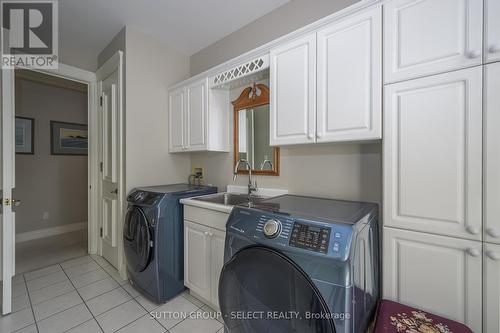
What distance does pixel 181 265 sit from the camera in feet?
6.26

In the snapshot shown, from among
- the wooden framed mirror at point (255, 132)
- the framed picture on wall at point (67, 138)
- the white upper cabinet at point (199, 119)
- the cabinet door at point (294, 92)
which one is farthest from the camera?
the framed picture on wall at point (67, 138)

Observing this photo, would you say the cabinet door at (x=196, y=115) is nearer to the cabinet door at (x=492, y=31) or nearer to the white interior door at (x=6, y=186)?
the white interior door at (x=6, y=186)

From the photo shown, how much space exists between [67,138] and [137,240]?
311 centimetres

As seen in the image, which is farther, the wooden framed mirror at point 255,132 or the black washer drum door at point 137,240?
the wooden framed mirror at point 255,132

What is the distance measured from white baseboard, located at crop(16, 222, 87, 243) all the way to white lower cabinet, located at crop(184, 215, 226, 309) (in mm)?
3230

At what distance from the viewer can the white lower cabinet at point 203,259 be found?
1.58 meters

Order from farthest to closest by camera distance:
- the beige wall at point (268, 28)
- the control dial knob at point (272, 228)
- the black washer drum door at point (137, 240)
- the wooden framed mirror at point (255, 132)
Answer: the wooden framed mirror at point (255, 132), the black washer drum door at point (137, 240), the beige wall at point (268, 28), the control dial knob at point (272, 228)

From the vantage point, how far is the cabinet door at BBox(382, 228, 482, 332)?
2.89 feet

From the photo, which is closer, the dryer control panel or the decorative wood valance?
the dryer control panel

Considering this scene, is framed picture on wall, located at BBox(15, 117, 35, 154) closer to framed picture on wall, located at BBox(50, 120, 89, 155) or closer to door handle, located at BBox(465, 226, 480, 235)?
framed picture on wall, located at BBox(50, 120, 89, 155)

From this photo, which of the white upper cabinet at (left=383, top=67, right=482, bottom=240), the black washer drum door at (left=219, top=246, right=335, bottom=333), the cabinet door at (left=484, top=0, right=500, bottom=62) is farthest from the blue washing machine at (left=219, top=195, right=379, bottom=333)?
the cabinet door at (left=484, top=0, right=500, bottom=62)

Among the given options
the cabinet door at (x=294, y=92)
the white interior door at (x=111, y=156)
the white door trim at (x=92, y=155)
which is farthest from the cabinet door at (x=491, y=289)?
the white door trim at (x=92, y=155)

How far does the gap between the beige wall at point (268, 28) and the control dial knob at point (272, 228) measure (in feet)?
5.48

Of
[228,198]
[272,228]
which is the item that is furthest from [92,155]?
[272,228]
